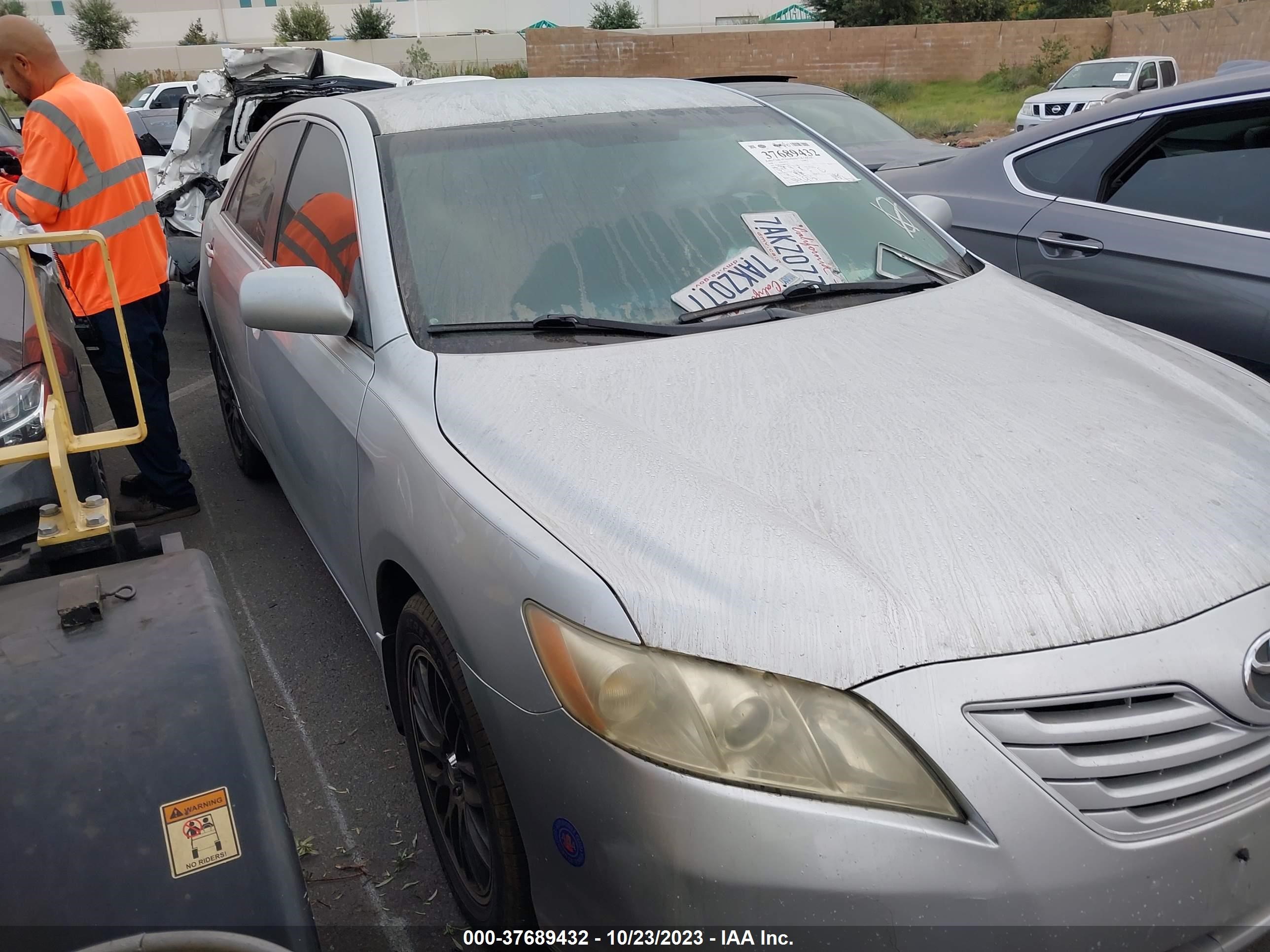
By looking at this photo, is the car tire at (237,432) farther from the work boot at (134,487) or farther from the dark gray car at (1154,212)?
the dark gray car at (1154,212)

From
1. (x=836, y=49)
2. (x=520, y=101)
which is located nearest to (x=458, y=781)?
(x=520, y=101)

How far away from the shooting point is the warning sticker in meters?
1.36

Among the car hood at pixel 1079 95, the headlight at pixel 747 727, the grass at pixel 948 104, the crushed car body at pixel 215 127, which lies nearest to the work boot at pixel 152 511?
the crushed car body at pixel 215 127

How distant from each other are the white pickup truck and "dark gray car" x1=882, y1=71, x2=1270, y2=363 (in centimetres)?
1435

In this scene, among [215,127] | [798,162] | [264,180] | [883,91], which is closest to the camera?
[798,162]

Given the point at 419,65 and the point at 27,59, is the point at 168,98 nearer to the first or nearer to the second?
the point at 27,59

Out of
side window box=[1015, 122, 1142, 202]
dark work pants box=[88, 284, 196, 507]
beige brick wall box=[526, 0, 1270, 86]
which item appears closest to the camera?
side window box=[1015, 122, 1142, 202]

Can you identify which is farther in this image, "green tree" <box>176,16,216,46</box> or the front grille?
"green tree" <box>176,16,216,46</box>

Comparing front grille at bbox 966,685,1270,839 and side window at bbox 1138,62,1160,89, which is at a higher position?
side window at bbox 1138,62,1160,89

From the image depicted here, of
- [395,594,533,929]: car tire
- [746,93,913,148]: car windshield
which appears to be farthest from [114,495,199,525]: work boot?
[746,93,913,148]: car windshield

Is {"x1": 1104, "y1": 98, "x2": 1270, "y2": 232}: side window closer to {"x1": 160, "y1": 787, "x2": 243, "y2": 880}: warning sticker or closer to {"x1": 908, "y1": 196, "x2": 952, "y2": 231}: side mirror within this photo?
{"x1": 908, "y1": 196, "x2": 952, "y2": 231}: side mirror

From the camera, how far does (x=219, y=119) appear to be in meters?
7.08

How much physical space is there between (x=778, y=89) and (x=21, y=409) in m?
5.90

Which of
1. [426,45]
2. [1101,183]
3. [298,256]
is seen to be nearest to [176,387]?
[298,256]
